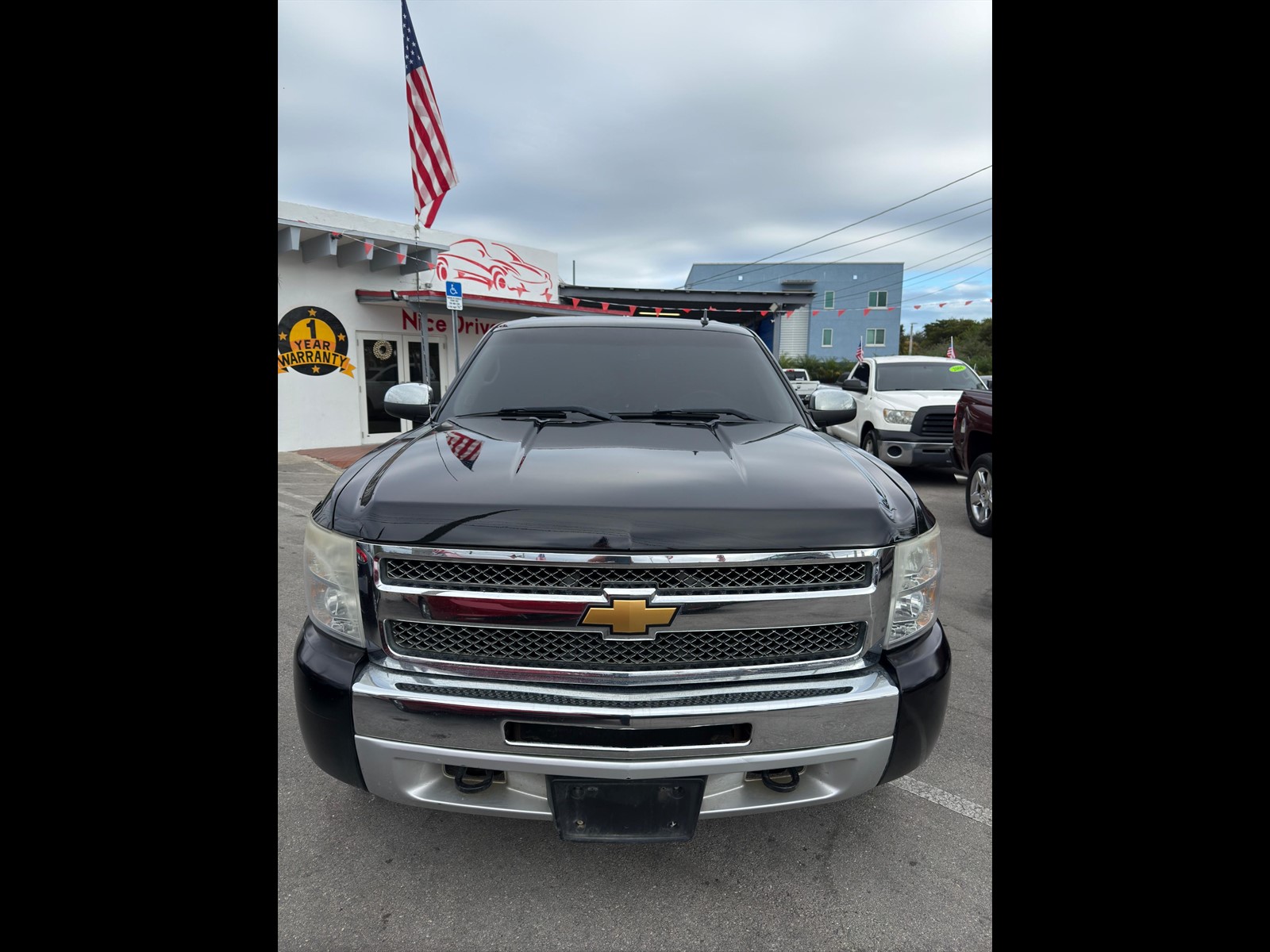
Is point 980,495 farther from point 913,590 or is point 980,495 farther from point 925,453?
point 913,590

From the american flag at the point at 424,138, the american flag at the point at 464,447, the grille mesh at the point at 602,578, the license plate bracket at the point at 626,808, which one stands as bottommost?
the license plate bracket at the point at 626,808

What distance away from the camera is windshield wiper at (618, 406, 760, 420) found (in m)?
2.80

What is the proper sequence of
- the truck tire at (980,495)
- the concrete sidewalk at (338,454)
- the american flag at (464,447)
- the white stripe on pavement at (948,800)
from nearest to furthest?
1. the american flag at (464,447)
2. the white stripe on pavement at (948,800)
3. the truck tire at (980,495)
4. the concrete sidewalk at (338,454)

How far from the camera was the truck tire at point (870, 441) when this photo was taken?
949cm

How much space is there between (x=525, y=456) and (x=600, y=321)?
179cm

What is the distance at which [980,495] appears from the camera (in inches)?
260

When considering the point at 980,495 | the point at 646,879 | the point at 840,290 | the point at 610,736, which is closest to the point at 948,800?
the point at 646,879

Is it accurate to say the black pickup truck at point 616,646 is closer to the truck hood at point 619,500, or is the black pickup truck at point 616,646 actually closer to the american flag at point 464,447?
the truck hood at point 619,500

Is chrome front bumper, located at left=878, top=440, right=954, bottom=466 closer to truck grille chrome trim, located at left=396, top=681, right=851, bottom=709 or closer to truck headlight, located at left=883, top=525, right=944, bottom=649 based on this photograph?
truck headlight, located at left=883, top=525, right=944, bottom=649

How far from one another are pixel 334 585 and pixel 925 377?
1016 centimetres

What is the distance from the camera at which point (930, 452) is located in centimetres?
887

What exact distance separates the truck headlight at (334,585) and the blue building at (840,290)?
4319cm

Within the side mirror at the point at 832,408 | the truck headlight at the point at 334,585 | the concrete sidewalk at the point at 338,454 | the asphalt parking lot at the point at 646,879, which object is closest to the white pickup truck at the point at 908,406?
the side mirror at the point at 832,408
